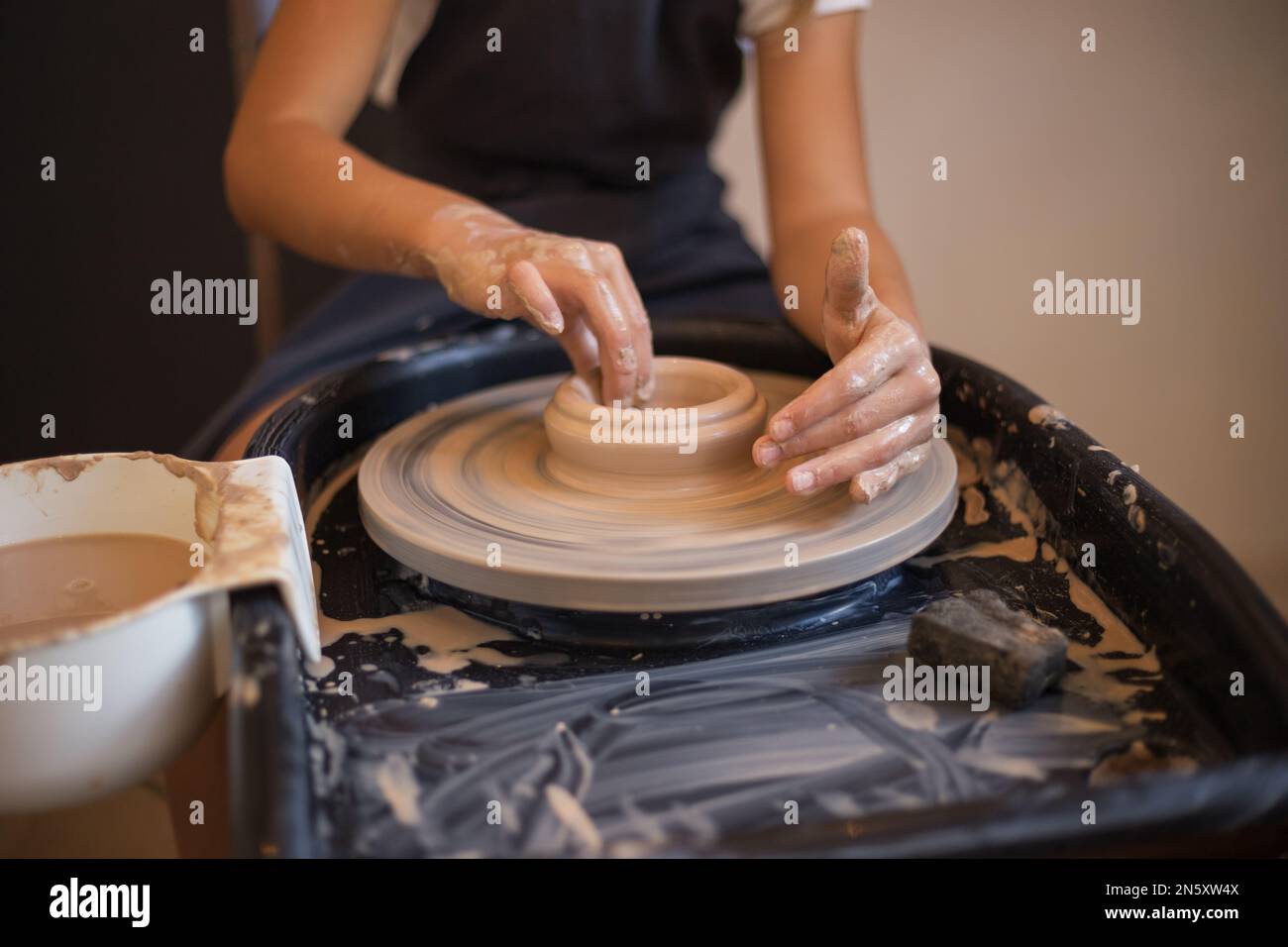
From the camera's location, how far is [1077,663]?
0.89m

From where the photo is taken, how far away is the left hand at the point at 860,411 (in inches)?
40.5

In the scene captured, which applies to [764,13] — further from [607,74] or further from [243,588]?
[243,588]

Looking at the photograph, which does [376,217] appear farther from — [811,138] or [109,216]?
[109,216]

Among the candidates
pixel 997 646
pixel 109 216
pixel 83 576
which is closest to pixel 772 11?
pixel 997 646

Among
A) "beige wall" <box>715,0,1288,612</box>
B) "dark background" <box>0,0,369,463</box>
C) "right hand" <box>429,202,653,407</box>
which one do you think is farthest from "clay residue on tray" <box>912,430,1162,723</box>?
"dark background" <box>0,0,369,463</box>

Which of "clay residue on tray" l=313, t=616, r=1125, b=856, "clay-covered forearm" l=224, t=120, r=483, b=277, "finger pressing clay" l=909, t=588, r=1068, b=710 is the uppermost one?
"clay-covered forearm" l=224, t=120, r=483, b=277

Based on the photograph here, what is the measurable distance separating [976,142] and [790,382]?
4.89 feet

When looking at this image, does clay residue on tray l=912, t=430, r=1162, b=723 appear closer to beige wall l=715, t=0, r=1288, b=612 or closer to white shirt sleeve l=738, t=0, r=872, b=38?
white shirt sleeve l=738, t=0, r=872, b=38

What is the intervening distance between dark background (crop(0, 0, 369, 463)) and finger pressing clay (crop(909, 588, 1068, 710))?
2.29 metres

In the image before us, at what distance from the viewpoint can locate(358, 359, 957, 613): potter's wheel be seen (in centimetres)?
94

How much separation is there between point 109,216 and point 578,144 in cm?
147

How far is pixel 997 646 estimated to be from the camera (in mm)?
839
